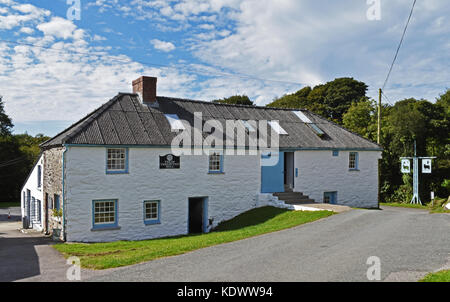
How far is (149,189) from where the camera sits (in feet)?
62.7

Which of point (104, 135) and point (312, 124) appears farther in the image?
point (312, 124)

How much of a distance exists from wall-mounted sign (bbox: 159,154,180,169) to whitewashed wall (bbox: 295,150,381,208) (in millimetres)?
8047

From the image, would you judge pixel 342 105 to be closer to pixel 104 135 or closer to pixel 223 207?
pixel 223 207

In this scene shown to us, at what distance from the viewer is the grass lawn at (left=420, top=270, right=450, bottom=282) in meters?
8.26

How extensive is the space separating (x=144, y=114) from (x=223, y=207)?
275 inches

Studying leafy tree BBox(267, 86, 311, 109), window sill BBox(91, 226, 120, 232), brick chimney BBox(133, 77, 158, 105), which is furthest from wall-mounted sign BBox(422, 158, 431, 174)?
leafy tree BBox(267, 86, 311, 109)

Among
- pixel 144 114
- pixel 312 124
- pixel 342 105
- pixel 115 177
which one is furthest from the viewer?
pixel 342 105

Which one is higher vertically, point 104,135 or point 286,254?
point 104,135

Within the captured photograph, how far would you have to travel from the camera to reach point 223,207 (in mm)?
21469

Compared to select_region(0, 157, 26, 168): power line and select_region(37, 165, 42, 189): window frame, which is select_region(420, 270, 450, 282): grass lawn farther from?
select_region(0, 157, 26, 168): power line

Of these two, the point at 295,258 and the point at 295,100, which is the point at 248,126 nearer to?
the point at 295,258

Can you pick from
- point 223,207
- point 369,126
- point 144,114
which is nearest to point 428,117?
point 369,126

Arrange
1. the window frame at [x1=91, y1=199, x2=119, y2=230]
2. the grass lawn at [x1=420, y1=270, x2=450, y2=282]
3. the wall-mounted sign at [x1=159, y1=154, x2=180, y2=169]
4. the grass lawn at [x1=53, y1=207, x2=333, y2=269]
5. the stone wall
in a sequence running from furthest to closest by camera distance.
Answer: the wall-mounted sign at [x1=159, y1=154, x2=180, y2=169] → the stone wall → the window frame at [x1=91, y1=199, x2=119, y2=230] → the grass lawn at [x1=53, y1=207, x2=333, y2=269] → the grass lawn at [x1=420, y1=270, x2=450, y2=282]
